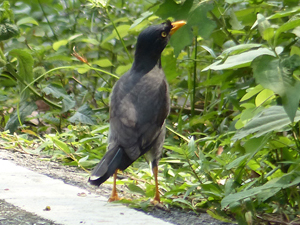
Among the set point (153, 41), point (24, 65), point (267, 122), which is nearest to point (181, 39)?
point (153, 41)

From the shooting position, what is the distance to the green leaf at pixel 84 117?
419cm

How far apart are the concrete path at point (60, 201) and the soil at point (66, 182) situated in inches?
2.6

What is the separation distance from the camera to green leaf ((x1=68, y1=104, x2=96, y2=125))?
4.19 meters

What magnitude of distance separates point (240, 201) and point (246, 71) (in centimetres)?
154

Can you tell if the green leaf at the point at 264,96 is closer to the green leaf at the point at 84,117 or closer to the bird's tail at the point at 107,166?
the bird's tail at the point at 107,166

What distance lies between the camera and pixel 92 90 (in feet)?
18.2

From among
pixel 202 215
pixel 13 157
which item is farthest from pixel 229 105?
pixel 202 215

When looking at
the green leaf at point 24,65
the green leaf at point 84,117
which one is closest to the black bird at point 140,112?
the green leaf at point 84,117

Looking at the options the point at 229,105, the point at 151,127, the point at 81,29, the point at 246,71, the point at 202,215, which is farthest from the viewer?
the point at 81,29

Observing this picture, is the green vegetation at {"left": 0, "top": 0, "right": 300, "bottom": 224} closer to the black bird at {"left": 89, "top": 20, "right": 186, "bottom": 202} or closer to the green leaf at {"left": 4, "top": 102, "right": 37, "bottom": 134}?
the green leaf at {"left": 4, "top": 102, "right": 37, "bottom": 134}

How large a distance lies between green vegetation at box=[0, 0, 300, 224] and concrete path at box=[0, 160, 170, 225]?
7.5 inches

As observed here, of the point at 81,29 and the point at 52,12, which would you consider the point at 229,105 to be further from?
the point at 52,12

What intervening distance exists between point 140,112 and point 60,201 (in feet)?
2.42

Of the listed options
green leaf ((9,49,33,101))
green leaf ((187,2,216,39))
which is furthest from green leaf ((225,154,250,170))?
green leaf ((9,49,33,101))
